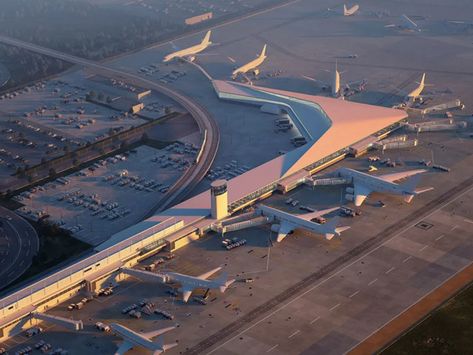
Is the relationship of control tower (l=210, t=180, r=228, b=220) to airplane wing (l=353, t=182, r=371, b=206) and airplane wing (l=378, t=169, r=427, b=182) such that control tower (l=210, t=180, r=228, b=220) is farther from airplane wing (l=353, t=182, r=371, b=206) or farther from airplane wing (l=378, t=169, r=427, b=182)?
airplane wing (l=378, t=169, r=427, b=182)

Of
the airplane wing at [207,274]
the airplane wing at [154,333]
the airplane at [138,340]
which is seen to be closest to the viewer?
the airplane at [138,340]

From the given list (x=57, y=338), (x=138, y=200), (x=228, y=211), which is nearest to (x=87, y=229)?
(x=138, y=200)

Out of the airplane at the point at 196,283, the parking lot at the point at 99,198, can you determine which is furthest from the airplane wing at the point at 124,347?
the parking lot at the point at 99,198

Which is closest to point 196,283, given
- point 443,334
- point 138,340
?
point 138,340

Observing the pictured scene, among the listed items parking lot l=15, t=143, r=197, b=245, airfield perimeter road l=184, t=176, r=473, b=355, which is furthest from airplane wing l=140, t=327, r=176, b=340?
parking lot l=15, t=143, r=197, b=245

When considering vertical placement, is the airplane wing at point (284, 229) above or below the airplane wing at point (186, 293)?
above

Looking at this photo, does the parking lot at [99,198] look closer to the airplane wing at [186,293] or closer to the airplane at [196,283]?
the airplane at [196,283]
